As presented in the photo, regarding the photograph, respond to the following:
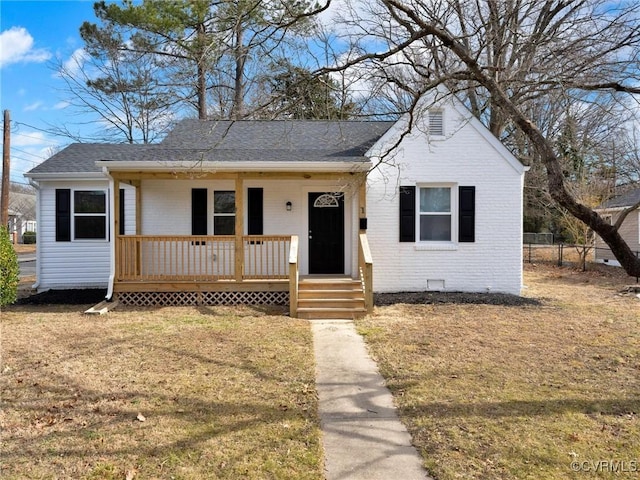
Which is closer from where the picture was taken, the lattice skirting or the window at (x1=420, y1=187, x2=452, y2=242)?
the lattice skirting

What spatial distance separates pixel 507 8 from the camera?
8.75 meters

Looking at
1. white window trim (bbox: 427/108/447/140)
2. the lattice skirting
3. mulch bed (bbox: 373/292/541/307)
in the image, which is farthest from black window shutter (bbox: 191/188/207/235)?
white window trim (bbox: 427/108/447/140)

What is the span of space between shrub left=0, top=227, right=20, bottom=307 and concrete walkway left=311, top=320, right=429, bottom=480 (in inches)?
251

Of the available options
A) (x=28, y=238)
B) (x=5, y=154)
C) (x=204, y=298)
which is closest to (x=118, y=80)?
(x=5, y=154)

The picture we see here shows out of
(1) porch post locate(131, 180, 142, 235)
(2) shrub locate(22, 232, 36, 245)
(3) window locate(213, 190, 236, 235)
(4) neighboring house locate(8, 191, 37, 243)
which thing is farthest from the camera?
(4) neighboring house locate(8, 191, 37, 243)

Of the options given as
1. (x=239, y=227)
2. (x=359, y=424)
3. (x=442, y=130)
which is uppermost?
(x=442, y=130)

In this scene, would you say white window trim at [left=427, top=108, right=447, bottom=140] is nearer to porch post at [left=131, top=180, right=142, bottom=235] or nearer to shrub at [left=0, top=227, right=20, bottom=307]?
porch post at [left=131, top=180, right=142, bottom=235]

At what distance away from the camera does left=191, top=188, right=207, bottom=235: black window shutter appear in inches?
436

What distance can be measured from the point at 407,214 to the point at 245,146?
4.49m

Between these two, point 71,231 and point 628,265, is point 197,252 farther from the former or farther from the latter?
point 628,265

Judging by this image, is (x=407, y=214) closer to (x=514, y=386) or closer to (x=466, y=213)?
(x=466, y=213)

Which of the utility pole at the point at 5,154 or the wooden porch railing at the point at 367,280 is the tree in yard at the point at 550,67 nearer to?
the wooden porch railing at the point at 367,280

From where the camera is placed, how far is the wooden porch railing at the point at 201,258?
31.8ft

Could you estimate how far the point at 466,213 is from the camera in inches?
425
